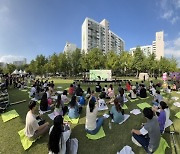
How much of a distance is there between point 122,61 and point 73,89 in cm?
3987

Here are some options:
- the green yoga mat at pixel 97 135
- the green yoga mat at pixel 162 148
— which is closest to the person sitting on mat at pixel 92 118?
the green yoga mat at pixel 97 135

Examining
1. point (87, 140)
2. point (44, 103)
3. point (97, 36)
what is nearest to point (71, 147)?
point (87, 140)

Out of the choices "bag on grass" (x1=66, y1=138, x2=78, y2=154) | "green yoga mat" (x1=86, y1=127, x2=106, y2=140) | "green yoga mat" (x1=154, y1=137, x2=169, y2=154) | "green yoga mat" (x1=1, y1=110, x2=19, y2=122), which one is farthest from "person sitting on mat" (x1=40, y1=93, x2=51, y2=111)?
"green yoga mat" (x1=154, y1=137, x2=169, y2=154)

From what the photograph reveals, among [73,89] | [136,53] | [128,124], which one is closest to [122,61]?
[136,53]

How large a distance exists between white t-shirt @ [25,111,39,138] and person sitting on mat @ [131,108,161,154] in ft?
12.5

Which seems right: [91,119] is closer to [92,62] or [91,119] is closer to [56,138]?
[56,138]

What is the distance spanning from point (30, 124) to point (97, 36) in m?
103

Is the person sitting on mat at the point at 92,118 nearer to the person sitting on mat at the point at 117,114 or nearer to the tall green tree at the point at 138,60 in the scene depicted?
the person sitting on mat at the point at 117,114

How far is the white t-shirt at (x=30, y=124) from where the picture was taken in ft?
19.3

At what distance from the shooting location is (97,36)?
105m

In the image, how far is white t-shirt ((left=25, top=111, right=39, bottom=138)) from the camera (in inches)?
232

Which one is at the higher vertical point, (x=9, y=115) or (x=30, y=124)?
(x=30, y=124)

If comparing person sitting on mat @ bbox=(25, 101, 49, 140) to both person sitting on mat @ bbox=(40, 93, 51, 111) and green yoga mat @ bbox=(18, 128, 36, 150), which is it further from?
person sitting on mat @ bbox=(40, 93, 51, 111)

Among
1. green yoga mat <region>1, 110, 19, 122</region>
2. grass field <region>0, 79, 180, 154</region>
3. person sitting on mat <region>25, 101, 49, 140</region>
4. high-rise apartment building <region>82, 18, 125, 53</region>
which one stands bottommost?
grass field <region>0, 79, 180, 154</region>
